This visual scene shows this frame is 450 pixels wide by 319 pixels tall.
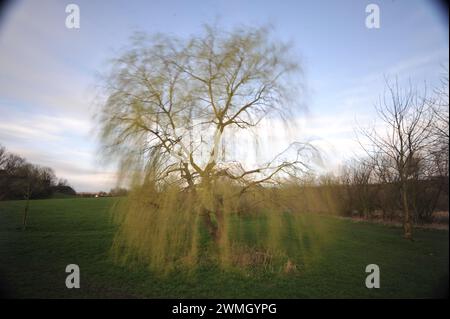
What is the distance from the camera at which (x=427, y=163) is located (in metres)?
9.45

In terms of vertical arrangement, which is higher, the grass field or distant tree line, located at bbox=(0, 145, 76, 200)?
distant tree line, located at bbox=(0, 145, 76, 200)

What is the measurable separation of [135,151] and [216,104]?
2.85 m

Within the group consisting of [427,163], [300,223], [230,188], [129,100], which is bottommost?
[300,223]

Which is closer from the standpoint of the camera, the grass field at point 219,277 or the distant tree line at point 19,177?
the grass field at point 219,277

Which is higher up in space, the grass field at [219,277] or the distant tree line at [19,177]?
the distant tree line at [19,177]

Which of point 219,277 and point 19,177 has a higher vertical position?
point 19,177

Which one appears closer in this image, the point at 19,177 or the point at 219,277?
the point at 219,277

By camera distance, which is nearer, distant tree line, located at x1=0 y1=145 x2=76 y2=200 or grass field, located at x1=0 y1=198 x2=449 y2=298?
grass field, located at x1=0 y1=198 x2=449 y2=298
